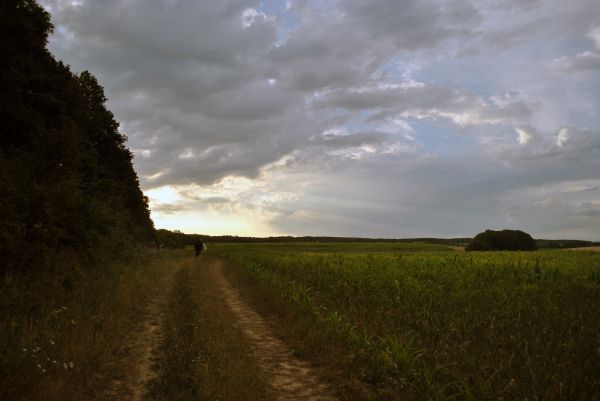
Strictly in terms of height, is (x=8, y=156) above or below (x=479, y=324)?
above

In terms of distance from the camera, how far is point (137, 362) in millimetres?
7352

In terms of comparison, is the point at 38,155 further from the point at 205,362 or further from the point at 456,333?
the point at 456,333

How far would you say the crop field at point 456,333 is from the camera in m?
5.94

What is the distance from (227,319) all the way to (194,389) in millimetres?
5048

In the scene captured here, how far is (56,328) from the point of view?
8.24 m

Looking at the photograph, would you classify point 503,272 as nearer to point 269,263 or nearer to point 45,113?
point 269,263

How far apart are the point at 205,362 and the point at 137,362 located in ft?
4.69

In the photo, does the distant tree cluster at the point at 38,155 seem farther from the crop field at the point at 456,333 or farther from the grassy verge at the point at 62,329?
the crop field at the point at 456,333

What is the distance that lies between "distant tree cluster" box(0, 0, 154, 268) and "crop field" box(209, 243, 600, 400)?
701cm

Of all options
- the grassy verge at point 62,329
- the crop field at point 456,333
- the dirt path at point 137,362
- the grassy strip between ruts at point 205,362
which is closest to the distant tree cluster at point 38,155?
the grassy verge at point 62,329

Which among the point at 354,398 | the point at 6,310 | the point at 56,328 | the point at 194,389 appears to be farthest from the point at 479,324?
the point at 6,310

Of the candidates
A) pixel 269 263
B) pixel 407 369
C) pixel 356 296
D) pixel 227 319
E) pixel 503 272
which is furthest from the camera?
pixel 269 263

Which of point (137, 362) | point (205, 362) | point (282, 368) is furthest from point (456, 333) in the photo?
point (137, 362)

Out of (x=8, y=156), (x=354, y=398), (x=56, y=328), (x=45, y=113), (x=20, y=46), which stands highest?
(x=20, y=46)
